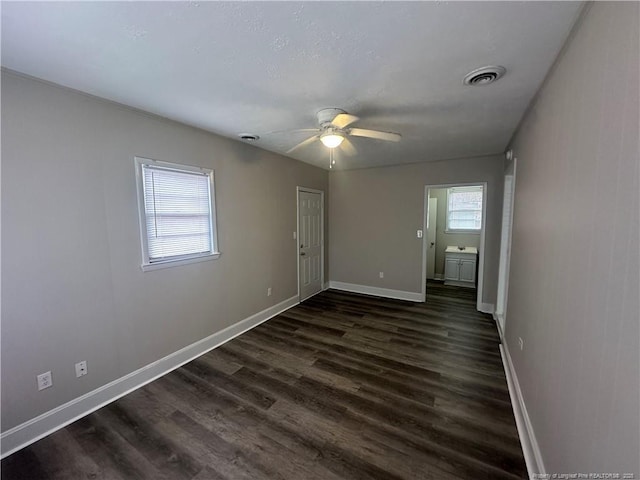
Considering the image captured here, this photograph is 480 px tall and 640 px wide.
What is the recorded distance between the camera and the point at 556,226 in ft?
4.76

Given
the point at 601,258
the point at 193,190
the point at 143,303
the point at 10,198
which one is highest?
the point at 193,190

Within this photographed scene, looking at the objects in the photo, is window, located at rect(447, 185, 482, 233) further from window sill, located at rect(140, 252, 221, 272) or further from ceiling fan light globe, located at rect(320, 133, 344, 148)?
window sill, located at rect(140, 252, 221, 272)

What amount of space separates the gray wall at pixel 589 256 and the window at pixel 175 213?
119 inches

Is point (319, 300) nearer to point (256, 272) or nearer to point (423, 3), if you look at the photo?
point (256, 272)

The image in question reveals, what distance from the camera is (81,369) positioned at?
6.72 feet

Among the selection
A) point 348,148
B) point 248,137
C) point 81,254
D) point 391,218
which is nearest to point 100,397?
point 81,254

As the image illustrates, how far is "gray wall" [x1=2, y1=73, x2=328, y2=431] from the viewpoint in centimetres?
173

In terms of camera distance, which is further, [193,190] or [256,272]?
[256,272]

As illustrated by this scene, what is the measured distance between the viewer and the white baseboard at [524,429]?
4.97ft

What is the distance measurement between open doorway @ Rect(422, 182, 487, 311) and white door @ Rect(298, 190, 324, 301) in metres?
2.22

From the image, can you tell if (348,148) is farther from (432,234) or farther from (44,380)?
(44,380)

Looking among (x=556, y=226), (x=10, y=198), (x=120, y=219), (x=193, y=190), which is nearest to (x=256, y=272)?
(x=193, y=190)

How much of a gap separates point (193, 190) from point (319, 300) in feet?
9.46

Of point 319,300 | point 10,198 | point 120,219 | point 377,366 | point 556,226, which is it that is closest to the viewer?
point 556,226
